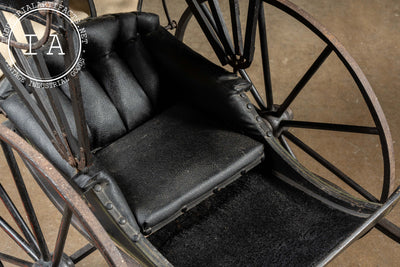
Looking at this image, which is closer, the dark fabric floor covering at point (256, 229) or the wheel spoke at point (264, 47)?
the dark fabric floor covering at point (256, 229)

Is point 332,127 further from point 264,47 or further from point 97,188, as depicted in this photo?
point 97,188

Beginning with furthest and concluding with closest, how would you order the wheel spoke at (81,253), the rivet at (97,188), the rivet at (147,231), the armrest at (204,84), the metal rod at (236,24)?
the wheel spoke at (81,253) → the armrest at (204,84) → the metal rod at (236,24) → the rivet at (147,231) → the rivet at (97,188)

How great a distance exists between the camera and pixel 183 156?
1755 mm

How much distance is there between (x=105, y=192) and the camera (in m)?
1.47

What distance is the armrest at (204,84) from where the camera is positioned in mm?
1779

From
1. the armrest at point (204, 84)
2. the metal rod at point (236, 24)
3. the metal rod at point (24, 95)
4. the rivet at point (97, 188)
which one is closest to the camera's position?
the metal rod at point (24, 95)

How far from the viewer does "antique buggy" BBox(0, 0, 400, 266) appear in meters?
1.49

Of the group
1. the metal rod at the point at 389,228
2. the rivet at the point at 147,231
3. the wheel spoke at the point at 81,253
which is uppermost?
the rivet at the point at 147,231

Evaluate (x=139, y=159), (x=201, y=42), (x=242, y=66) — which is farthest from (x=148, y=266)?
(x=201, y=42)

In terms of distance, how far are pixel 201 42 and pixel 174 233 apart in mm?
1760

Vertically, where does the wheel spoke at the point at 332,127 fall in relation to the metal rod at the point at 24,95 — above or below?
below

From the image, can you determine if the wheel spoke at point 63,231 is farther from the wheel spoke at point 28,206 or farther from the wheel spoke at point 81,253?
the wheel spoke at point 81,253

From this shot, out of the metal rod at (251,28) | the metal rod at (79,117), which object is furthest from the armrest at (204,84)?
the metal rod at (79,117)

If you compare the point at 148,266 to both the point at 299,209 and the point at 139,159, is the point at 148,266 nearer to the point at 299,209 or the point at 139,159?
the point at 139,159
